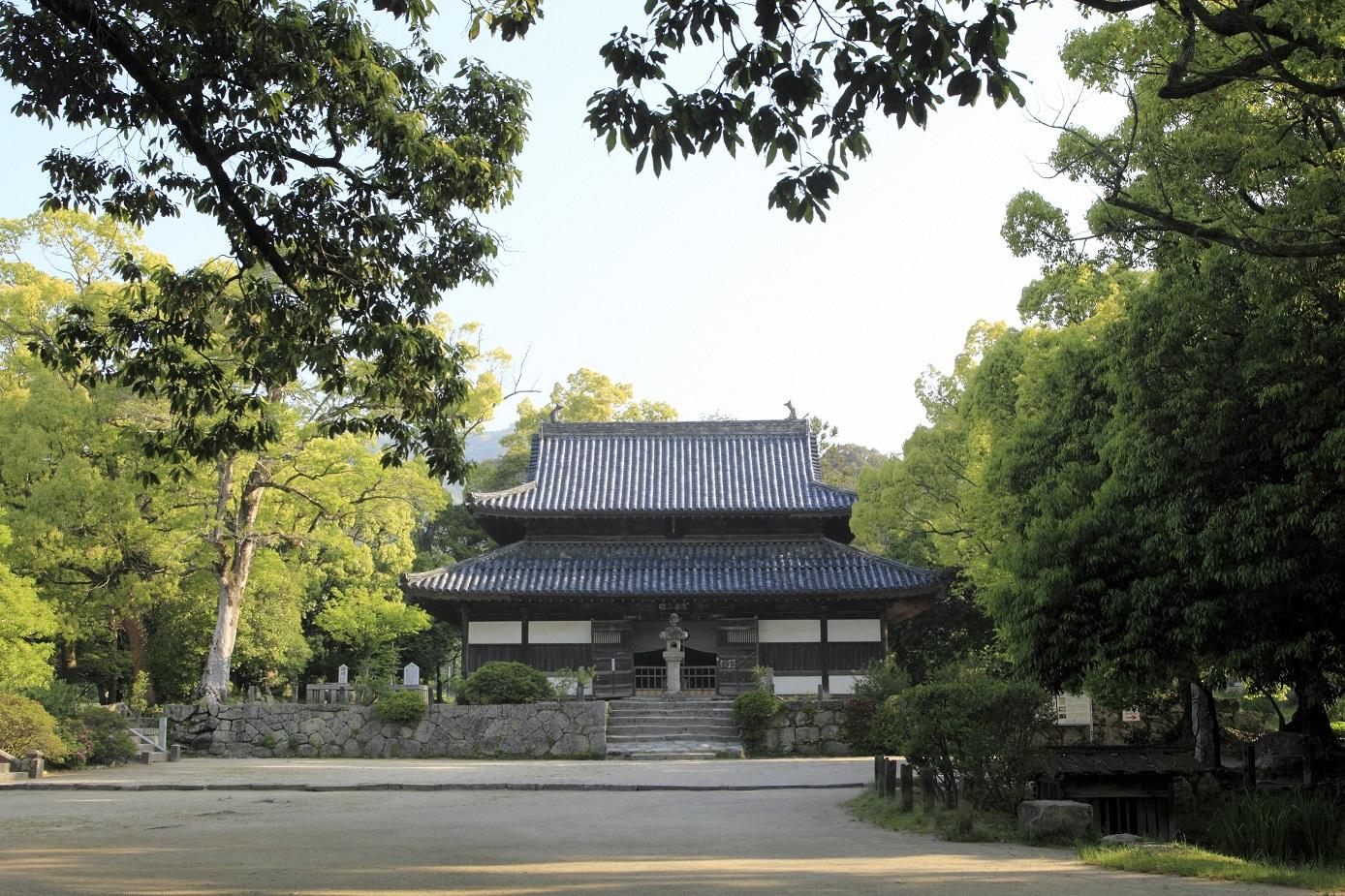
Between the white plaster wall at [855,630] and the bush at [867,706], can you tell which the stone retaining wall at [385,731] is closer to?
the bush at [867,706]

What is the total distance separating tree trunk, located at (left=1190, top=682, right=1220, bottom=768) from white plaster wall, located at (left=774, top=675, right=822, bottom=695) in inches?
469

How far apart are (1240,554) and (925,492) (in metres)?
15.0

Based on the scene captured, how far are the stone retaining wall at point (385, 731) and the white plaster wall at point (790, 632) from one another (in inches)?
244

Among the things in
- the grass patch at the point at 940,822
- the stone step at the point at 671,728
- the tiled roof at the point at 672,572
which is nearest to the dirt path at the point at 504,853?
the grass patch at the point at 940,822

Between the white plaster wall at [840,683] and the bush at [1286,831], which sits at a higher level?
the white plaster wall at [840,683]

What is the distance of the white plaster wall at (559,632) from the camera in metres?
30.9

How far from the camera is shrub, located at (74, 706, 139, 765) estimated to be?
22.7 m

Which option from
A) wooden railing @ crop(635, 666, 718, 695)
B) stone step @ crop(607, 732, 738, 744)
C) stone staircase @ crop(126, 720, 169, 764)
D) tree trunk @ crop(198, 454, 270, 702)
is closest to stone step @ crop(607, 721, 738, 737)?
stone step @ crop(607, 732, 738, 744)

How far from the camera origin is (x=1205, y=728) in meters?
18.2

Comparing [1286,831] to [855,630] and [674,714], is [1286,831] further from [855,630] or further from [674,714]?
[855,630]

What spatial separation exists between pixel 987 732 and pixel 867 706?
14.0 metres

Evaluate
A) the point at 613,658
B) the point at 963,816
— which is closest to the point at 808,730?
the point at 613,658

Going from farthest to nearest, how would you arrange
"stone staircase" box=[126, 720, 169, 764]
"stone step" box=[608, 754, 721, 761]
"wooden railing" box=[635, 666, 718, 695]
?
"wooden railing" box=[635, 666, 718, 695] < "stone step" box=[608, 754, 721, 761] < "stone staircase" box=[126, 720, 169, 764]

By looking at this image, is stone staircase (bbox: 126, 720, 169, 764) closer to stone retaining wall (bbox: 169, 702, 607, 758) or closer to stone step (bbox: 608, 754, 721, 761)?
stone retaining wall (bbox: 169, 702, 607, 758)
